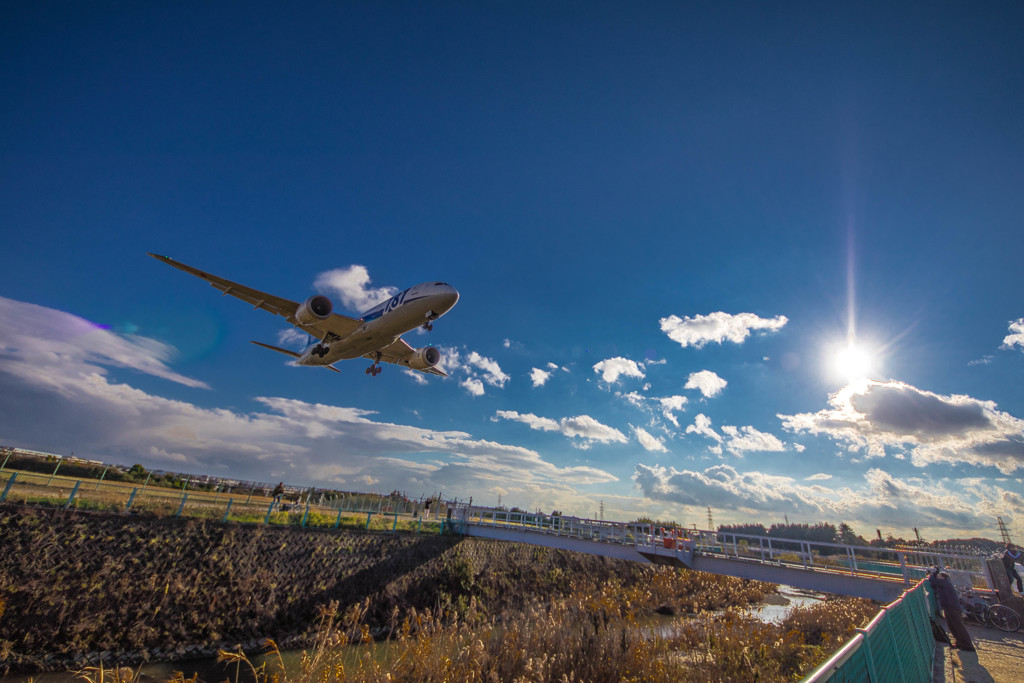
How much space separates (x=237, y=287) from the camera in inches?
864

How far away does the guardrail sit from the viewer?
51.0 feet

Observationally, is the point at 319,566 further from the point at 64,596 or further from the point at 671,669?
the point at 671,669

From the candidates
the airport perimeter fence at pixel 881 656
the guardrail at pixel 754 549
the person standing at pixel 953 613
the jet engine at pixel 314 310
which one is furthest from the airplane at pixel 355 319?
the person standing at pixel 953 613

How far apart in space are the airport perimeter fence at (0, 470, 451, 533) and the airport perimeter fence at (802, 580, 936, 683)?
2363 cm

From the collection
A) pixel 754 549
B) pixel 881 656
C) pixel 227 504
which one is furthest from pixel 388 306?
pixel 881 656

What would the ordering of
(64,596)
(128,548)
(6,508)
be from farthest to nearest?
(128,548), (6,508), (64,596)

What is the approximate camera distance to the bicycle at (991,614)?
14.6 m

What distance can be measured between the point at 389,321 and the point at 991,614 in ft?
86.9

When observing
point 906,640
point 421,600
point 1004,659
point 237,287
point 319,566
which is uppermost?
point 237,287

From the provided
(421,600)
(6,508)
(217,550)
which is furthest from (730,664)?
(6,508)

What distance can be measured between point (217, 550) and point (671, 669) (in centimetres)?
1840

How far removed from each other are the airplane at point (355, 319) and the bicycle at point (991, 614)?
23.6 meters

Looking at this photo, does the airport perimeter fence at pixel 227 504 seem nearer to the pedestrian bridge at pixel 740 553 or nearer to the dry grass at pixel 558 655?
the pedestrian bridge at pixel 740 553

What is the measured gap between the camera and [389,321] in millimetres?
21141
